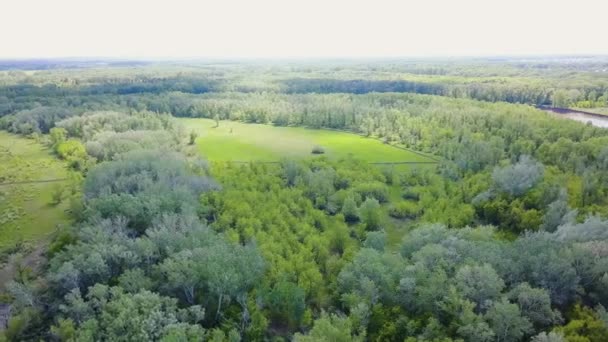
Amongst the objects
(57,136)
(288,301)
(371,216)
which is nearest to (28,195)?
(57,136)

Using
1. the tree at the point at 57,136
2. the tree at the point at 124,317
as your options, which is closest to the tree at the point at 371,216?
the tree at the point at 124,317

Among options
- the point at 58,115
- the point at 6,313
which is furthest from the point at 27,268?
the point at 58,115

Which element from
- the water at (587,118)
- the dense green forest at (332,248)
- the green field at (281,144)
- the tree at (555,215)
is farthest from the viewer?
the water at (587,118)

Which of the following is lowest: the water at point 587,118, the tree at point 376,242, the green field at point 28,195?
the green field at point 28,195

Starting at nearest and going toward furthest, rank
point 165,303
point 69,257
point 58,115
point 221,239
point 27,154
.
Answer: point 165,303 < point 69,257 < point 221,239 < point 27,154 < point 58,115

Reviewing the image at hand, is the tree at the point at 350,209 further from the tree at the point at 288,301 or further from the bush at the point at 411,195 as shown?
the tree at the point at 288,301

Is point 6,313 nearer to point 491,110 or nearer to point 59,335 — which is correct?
point 59,335
